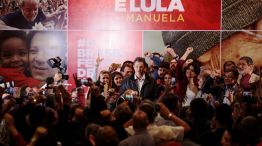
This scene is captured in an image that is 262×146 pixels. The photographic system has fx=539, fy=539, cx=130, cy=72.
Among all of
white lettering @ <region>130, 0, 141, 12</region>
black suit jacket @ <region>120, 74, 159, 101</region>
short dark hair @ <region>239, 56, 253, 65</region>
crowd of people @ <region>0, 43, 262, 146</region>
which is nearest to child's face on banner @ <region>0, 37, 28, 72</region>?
white lettering @ <region>130, 0, 141, 12</region>

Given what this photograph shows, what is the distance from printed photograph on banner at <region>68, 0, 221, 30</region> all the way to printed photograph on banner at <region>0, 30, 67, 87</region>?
2.43 feet

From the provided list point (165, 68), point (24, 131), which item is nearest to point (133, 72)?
point (165, 68)

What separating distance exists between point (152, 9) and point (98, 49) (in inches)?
60.3

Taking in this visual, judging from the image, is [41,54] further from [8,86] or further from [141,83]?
[141,83]

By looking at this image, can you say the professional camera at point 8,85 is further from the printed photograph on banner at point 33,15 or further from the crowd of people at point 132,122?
the crowd of people at point 132,122

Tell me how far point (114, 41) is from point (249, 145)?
25.9 ft

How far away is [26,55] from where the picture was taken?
12.4 meters

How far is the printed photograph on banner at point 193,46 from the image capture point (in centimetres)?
1209

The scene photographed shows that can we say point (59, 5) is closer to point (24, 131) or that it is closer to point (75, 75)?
point (75, 75)

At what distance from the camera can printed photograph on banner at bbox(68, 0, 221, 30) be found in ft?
39.8

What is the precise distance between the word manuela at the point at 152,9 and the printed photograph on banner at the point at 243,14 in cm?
107

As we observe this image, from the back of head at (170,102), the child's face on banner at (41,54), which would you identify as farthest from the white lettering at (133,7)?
the back of head at (170,102)

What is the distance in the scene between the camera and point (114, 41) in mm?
12344

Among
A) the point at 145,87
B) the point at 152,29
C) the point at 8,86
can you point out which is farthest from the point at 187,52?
the point at 8,86
